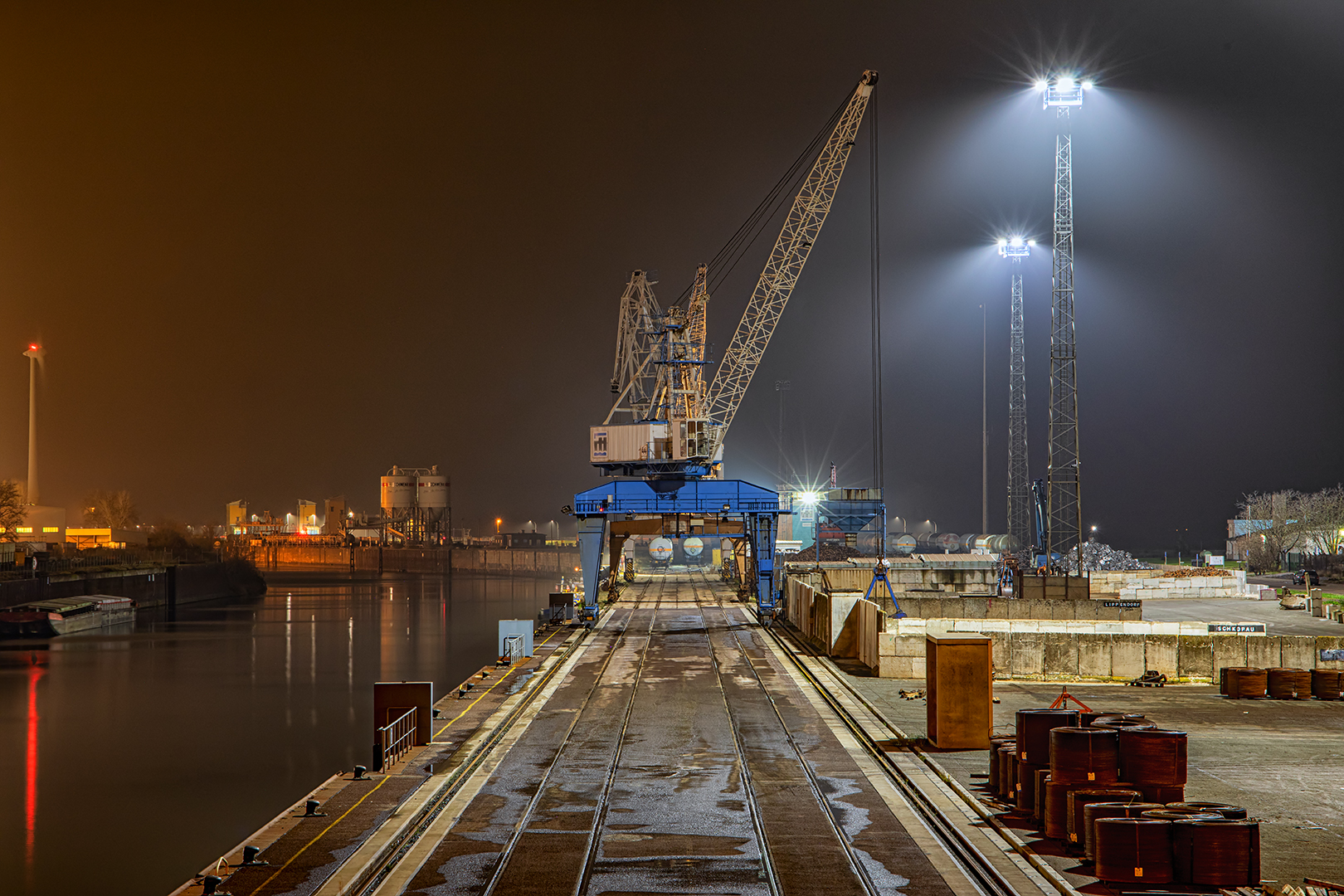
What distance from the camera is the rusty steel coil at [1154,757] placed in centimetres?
1496

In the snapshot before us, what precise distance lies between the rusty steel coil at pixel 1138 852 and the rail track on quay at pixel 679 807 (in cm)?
141

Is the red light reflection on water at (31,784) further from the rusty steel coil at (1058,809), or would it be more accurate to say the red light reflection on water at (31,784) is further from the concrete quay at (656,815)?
the rusty steel coil at (1058,809)

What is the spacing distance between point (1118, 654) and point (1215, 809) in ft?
62.0

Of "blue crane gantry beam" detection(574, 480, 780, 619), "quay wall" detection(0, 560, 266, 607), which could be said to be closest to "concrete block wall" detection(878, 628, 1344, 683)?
"blue crane gantry beam" detection(574, 480, 780, 619)

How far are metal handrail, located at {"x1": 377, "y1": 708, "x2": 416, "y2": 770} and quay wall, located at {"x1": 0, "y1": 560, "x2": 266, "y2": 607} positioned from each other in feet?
276

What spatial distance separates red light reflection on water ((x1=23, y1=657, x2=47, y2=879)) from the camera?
31516 mm

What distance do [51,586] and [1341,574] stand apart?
11023 centimetres

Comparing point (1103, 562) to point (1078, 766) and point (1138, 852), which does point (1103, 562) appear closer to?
point (1078, 766)

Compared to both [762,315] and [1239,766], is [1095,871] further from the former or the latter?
[762,315]

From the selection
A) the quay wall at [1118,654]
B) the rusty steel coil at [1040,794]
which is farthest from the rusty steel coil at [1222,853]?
the quay wall at [1118,654]

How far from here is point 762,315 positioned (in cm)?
8669

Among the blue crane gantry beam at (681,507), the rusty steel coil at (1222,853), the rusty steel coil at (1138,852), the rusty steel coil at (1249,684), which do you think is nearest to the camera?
the rusty steel coil at (1222,853)

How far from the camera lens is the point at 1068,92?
62000 mm

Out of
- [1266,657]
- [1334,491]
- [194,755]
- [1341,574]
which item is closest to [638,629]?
[194,755]
